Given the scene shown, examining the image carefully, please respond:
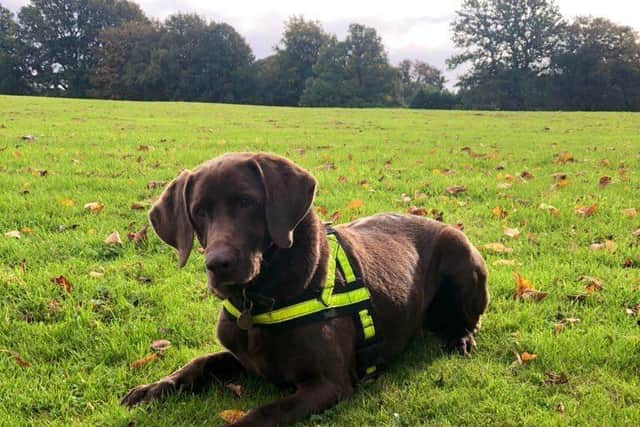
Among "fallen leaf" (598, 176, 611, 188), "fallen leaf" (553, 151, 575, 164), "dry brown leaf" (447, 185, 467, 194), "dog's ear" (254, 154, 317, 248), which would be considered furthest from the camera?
"fallen leaf" (553, 151, 575, 164)

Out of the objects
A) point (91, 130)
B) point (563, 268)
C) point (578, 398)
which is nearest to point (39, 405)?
point (578, 398)

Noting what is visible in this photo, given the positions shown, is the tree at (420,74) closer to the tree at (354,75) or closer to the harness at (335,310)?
the tree at (354,75)

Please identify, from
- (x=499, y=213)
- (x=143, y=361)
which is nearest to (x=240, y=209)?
(x=143, y=361)

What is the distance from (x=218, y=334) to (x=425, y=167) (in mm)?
7361

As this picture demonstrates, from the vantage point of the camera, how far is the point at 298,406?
2836 mm

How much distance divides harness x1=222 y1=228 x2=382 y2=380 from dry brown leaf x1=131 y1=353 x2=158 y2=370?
66cm

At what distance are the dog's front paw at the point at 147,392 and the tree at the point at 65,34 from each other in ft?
226

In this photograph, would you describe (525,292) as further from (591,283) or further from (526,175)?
(526,175)

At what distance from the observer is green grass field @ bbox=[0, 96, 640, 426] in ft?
9.87

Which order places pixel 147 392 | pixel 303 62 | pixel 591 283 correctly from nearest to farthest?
pixel 147 392 → pixel 591 283 → pixel 303 62

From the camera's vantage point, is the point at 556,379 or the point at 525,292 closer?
the point at 556,379

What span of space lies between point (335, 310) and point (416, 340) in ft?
3.41

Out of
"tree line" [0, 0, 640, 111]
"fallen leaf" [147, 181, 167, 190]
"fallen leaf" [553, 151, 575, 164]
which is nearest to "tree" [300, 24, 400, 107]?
"tree line" [0, 0, 640, 111]

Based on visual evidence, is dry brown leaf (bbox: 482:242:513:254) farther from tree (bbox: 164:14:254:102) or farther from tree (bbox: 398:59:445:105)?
tree (bbox: 398:59:445:105)
